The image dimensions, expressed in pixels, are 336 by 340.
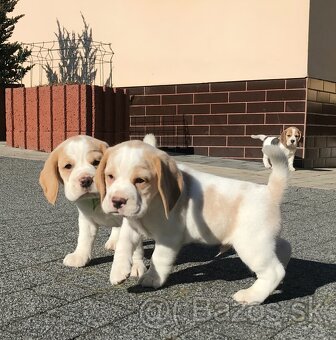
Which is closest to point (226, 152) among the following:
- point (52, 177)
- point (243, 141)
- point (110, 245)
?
point (243, 141)

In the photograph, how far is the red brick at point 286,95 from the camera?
1233 cm

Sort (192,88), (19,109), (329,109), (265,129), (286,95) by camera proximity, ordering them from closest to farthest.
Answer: (19,109), (286,95), (265,129), (329,109), (192,88)

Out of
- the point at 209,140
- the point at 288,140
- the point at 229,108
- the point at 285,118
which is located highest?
the point at 229,108

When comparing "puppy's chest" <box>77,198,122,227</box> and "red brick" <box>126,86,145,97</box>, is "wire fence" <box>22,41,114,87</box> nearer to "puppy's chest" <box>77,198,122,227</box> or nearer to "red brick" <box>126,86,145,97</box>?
"red brick" <box>126,86,145,97</box>

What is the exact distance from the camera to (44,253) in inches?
158

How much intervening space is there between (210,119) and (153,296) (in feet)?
35.2

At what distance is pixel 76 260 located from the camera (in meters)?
3.69

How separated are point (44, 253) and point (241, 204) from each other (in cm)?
177

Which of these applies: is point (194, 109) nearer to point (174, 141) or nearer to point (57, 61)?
point (174, 141)

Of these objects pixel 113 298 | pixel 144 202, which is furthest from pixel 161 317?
pixel 144 202

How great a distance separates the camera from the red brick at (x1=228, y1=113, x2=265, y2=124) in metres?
12.9

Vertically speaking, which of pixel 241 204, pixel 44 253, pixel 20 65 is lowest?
pixel 44 253

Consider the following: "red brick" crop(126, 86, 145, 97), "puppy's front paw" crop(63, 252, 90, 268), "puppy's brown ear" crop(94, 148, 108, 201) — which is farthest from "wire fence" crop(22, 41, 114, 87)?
"puppy's brown ear" crop(94, 148, 108, 201)

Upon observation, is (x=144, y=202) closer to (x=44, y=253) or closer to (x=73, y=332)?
(x=73, y=332)
